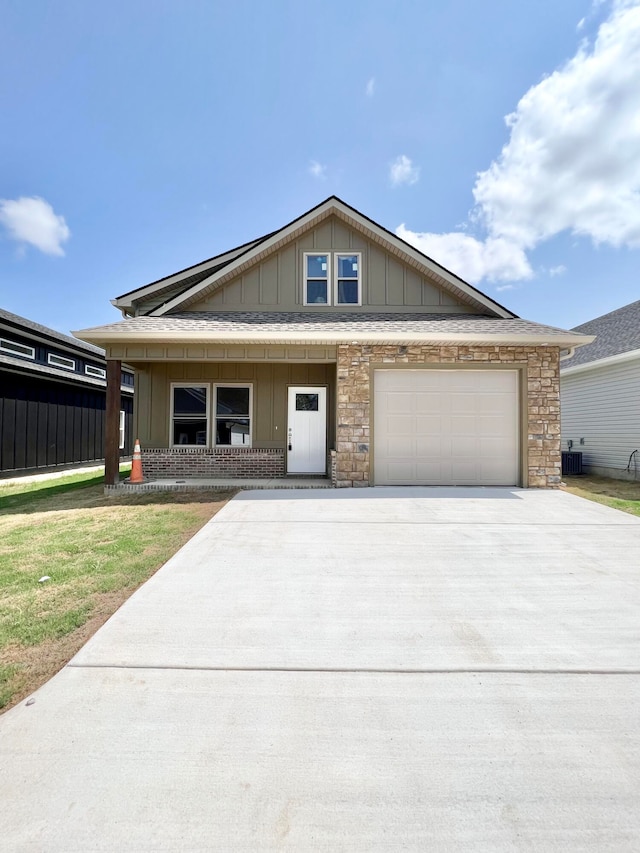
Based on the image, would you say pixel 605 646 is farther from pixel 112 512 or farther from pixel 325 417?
pixel 325 417

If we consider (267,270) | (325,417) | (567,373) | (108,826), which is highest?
(267,270)

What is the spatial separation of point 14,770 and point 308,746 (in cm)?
134

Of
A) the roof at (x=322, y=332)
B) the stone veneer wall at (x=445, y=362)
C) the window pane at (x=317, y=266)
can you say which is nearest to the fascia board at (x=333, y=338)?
the roof at (x=322, y=332)

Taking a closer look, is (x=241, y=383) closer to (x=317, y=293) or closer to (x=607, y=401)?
(x=317, y=293)

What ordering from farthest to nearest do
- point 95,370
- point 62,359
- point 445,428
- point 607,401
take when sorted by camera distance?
point 95,370
point 62,359
point 607,401
point 445,428

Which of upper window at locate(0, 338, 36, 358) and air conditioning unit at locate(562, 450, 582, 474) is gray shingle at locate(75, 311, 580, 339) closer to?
air conditioning unit at locate(562, 450, 582, 474)

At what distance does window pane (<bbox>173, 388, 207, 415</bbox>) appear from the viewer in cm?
1021

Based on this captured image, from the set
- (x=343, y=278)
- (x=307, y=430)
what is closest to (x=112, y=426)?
(x=307, y=430)

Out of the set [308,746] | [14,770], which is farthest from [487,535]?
[14,770]

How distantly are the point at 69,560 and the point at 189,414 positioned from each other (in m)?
6.05

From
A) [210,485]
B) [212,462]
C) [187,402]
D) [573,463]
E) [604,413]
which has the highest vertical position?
[187,402]

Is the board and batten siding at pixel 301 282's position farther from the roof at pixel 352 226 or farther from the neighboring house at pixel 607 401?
the neighboring house at pixel 607 401

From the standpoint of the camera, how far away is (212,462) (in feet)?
33.2

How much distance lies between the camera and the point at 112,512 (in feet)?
22.4
